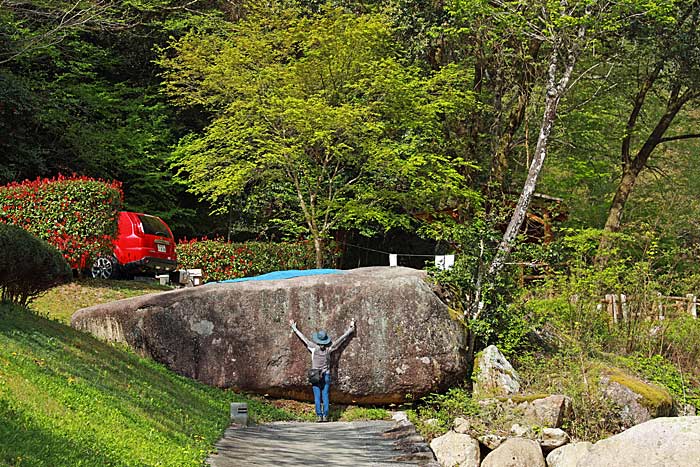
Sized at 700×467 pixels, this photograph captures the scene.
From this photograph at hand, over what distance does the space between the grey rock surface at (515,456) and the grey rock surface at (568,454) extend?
0.56 feet

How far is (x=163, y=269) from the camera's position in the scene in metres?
21.3

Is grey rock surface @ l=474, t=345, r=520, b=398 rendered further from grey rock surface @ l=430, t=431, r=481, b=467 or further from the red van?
the red van

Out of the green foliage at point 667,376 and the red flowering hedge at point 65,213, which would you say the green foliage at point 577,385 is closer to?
the green foliage at point 667,376

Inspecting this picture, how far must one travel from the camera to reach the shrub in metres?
10.6

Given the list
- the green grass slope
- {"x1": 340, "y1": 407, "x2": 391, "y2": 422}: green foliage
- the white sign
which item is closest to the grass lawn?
the green grass slope

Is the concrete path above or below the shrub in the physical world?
below

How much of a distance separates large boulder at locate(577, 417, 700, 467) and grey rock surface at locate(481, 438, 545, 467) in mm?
1325

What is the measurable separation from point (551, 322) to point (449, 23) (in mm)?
9887

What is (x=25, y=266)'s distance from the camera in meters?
10.9

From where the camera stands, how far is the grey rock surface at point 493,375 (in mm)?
14992

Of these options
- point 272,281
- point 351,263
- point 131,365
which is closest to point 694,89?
point 351,263

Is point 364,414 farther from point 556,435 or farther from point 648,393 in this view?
point 648,393

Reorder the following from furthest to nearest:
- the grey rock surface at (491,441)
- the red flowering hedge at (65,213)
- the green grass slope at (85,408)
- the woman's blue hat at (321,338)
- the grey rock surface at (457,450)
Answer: the red flowering hedge at (65,213), the woman's blue hat at (321,338), the grey rock surface at (491,441), the grey rock surface at (457,450), the green grass slope at (85,408)

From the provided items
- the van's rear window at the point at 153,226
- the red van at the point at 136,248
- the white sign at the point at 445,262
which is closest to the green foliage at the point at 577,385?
the white sign at the point at 445,262
